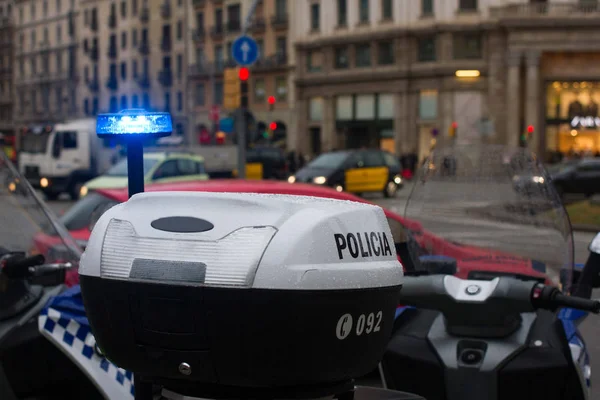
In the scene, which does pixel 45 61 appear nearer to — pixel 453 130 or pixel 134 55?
pixel 134 55

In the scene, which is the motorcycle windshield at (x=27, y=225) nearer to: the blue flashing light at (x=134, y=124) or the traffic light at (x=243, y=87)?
the blue flashing light at (x=134, y=124)

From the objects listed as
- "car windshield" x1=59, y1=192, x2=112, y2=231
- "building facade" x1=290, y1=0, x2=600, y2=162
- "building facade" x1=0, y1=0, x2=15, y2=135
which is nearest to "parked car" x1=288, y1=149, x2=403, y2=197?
"building facade" x1=290, y1=0, x2=600, y2=162

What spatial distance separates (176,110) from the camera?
249 ft

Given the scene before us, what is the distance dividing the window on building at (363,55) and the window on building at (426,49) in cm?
360

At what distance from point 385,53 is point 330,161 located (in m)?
29.4

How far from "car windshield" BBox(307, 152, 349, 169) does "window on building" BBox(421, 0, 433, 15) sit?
28.0 metres

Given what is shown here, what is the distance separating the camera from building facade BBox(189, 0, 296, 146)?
2613 inches

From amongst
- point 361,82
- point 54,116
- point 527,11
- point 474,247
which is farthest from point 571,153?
point 474,247

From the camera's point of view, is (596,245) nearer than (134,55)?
Yes

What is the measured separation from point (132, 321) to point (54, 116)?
90.1 m

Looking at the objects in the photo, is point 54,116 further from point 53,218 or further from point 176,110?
point 53,218

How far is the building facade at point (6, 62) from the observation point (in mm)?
99562

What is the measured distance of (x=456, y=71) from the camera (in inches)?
2264

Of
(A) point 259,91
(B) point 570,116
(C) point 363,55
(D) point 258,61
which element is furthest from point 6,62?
(B) point 570,116
